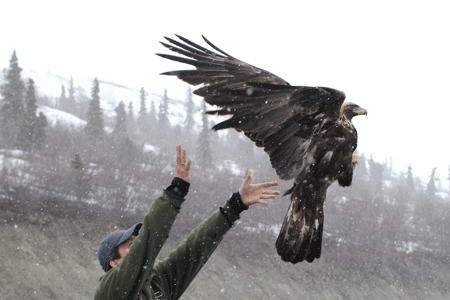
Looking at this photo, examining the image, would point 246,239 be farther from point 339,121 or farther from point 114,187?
point 339,121

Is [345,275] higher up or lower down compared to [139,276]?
lower down

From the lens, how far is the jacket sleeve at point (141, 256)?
1656 mm

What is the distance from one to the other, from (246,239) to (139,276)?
26.4 metres

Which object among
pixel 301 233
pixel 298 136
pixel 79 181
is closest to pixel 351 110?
pixel 298 136

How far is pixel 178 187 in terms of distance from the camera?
1.78 m

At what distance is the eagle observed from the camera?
6.86 ft

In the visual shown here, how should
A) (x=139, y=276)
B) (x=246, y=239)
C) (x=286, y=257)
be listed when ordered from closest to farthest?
(x=139, y=276) → (x=286, y=257) → (x=246, y=239)

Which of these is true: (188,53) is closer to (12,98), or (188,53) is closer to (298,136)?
(298,136)

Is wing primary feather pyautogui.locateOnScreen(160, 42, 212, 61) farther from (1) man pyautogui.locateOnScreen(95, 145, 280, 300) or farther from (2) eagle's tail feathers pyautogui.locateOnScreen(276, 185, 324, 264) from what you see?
(2) eagle's tail feathers pyautogui.locateOnScreen(276, 185, 324, 264)

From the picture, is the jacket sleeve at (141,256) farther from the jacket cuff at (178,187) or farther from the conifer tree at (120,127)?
the conifer tree at (120,127)

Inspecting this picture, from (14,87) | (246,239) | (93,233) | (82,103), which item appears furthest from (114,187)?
(82,103)

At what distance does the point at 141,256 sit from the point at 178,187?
1.36 feet

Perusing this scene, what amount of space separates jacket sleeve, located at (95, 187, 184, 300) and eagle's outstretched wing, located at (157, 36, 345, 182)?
637mm

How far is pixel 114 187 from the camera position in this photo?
27.4 meters
